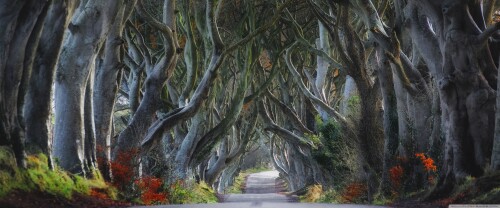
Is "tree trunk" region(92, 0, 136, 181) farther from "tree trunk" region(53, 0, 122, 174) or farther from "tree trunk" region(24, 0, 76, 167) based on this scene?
"tree trunk" region(24, 0, 76, 167)

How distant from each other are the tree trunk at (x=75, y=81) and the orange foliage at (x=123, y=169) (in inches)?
76.2

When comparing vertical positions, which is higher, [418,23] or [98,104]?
[418,23]

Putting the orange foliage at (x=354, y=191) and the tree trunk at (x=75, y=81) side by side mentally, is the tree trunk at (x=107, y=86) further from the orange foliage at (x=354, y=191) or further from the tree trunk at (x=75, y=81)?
the orange foliage at (x=354, y=191)

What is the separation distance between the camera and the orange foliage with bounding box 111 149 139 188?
11719mm

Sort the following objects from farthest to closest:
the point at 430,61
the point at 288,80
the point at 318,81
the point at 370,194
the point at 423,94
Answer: the point at 288,80 < the point at 318,81 < the point at 370,194 < the point at 423,94 < the point at 430,61

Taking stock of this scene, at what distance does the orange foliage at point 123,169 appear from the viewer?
1172 centimetres

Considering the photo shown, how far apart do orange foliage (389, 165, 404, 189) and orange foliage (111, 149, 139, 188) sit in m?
5.51

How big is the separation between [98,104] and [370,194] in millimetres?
6725

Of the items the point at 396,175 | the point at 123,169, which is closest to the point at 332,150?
the point at 396,175

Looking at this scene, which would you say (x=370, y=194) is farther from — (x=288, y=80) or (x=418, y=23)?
(x=288, y=80)

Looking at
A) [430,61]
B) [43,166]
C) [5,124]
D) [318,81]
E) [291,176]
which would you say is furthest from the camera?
[291,176]

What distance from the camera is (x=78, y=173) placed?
9641mm

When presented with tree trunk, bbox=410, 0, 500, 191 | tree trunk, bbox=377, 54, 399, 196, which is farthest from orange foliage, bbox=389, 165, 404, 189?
tree trunk, bbox=410, 0, 500, 191

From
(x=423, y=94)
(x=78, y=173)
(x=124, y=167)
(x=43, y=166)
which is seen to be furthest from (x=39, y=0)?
(x=423, y=94)
